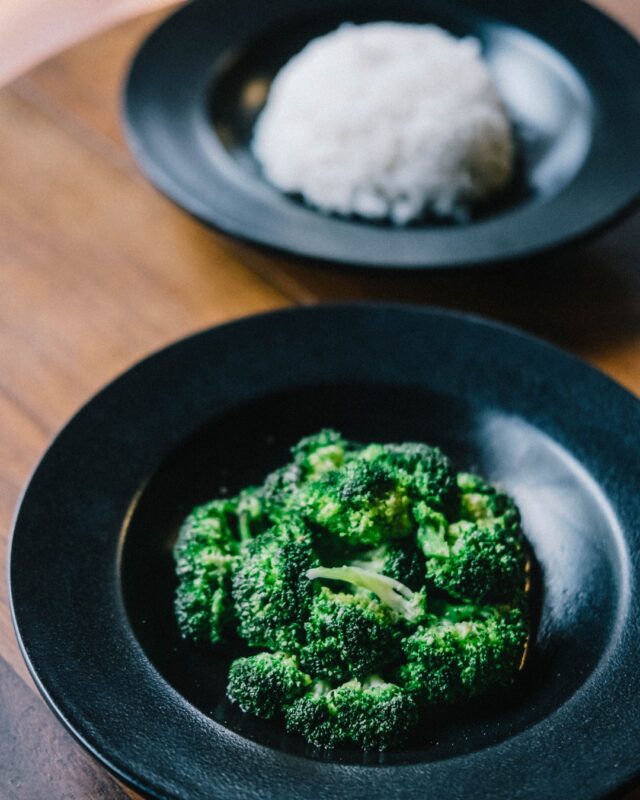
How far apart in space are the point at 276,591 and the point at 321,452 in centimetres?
22

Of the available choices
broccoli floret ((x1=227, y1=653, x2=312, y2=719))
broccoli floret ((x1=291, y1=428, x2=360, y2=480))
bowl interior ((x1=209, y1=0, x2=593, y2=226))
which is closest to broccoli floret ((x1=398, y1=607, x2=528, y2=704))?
broccoli floret ((x1=227, y1=653, x2=312, y2=719))

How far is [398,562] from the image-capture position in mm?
1066

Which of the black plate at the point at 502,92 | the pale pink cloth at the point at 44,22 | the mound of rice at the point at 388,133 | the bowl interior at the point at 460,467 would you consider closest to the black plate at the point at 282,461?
the bowl interior at the point at 460,467

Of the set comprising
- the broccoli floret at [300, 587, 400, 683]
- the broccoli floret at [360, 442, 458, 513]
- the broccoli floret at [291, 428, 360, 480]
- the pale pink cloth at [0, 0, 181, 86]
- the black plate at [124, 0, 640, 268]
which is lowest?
the pale pink cloth at [0, 0, 181, 86]

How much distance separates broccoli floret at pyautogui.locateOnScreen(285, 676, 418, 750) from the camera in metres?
0.95

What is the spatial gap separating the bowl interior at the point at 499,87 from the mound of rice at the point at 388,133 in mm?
46

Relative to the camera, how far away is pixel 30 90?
200 centimetres

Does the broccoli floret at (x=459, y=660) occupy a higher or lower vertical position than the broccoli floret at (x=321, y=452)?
lower

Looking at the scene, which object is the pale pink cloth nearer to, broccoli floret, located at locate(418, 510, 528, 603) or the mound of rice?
the mound of rice

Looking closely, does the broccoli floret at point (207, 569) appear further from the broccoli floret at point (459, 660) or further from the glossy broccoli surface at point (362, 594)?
the broccoli floret at point (459, 660)

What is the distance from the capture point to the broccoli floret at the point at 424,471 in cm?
111

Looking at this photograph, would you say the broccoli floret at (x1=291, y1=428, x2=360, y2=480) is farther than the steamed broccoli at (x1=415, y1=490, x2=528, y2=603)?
Yes

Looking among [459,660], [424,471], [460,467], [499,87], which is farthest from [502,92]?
[459,660]

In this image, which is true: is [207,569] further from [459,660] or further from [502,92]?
[502,92]
